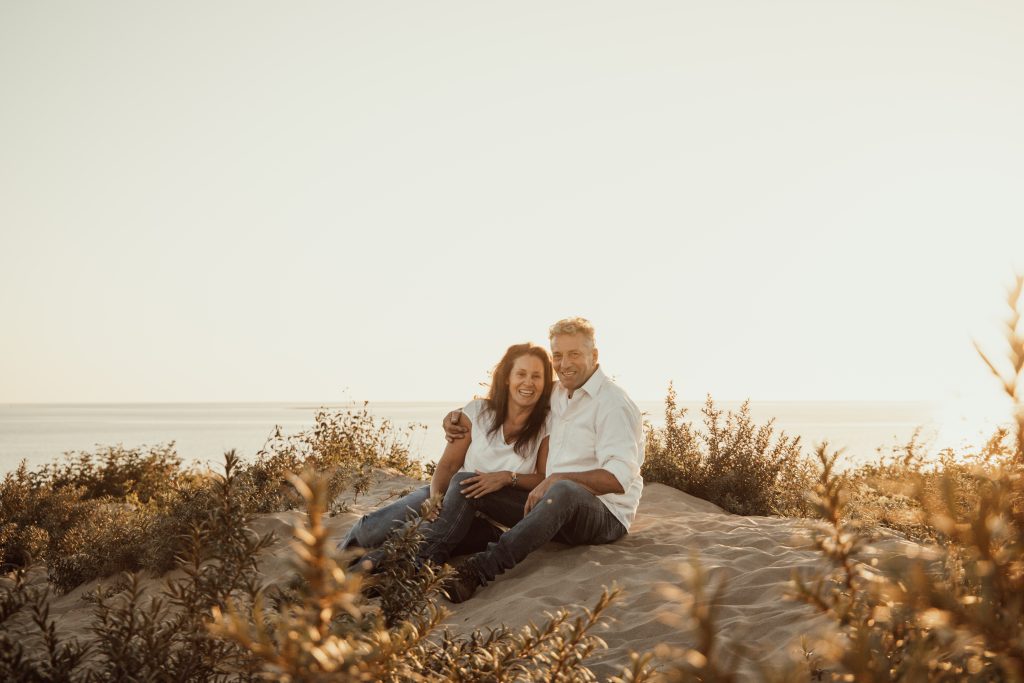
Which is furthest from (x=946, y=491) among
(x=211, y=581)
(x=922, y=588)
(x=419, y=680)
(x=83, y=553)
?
(x=83, y=553)

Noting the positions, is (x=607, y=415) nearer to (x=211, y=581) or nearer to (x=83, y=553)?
(x=211, y=581)

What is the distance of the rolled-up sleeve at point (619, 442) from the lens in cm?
527

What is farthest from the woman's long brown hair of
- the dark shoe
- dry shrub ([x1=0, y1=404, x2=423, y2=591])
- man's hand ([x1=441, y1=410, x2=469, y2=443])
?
dry shrub ([x1=0, y1=404, x2=423, y2=591])

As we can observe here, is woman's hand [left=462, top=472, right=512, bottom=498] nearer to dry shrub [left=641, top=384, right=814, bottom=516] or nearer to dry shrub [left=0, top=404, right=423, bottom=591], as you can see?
dry shrub [left=0, top=404, right=423, bottom=591]

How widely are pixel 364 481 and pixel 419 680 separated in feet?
22.6

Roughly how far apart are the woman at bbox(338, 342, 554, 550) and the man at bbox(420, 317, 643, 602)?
12 cm

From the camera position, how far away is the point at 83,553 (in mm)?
6457

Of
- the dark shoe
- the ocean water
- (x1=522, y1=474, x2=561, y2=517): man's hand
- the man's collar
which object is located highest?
the man's collar

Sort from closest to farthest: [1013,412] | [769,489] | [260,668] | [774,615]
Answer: [1013,412], [260,668], [774,615], [769,489]

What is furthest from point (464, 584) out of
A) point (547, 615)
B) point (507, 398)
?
point (547, 615)

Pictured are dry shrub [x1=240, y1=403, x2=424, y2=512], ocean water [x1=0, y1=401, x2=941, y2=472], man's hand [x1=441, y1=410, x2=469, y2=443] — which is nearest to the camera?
man's hand [x1=441, y1=410, x2=469, y2=443]

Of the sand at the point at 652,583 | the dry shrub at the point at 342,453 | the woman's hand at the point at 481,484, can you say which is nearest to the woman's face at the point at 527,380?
the woman's hand at the point at 481,484

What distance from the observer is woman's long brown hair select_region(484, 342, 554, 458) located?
5742 mm

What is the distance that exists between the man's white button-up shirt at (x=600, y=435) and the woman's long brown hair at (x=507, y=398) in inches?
5.4
